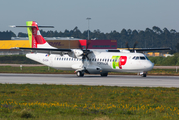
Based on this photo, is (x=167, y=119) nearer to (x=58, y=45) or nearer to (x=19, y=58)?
(x=19, y=58)

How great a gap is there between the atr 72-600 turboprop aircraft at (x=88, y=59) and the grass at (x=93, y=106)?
1313 cm

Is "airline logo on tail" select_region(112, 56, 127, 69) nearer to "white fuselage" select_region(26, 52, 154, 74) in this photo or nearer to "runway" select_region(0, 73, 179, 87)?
"white fuselage" select_region(26, 52, 154, 74)

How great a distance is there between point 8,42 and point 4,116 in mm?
118244

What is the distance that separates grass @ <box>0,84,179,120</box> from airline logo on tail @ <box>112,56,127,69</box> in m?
13.9

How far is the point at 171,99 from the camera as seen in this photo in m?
18.5

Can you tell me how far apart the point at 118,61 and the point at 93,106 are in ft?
69.9

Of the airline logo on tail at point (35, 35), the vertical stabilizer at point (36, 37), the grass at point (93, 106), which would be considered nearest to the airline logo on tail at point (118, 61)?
the vertical stabilizer at point (36, 37)

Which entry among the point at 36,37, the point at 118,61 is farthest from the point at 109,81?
the point at 36,37

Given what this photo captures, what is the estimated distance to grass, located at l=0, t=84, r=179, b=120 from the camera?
12647 millimetres

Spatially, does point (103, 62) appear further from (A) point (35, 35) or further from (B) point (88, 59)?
(A) point (35, 35)

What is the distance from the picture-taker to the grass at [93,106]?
12.6 meters

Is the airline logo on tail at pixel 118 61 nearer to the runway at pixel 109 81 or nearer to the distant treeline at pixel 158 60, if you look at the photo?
the runway at pixel 109 81

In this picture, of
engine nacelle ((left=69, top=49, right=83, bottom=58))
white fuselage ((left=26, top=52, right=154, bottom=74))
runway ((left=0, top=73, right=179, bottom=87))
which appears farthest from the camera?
engine nacelle ((left=69, top=49, right=83, bottom=58))

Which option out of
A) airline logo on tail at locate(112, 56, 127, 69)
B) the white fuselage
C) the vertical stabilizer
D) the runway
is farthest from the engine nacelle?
the vertical stabilizer
